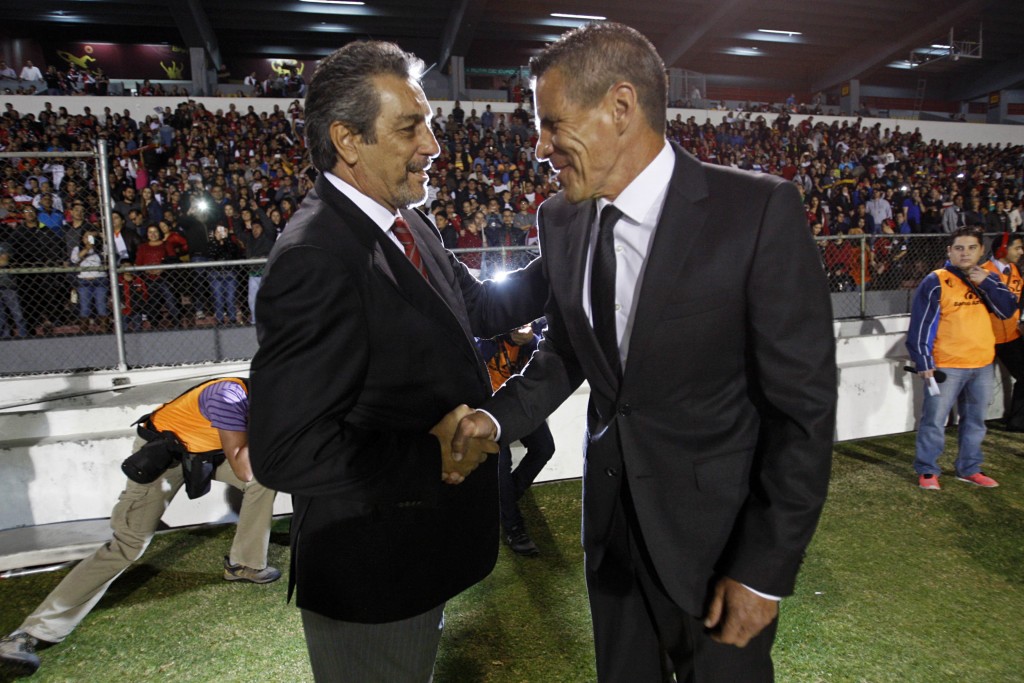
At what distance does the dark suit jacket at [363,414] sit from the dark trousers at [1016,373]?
7157 millimetres

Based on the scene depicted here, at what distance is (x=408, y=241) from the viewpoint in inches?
68.8

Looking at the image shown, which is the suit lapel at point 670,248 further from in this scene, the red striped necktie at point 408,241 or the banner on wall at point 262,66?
the banner on wall at point 262,66

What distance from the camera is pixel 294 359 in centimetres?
133

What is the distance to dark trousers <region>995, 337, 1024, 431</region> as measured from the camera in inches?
267

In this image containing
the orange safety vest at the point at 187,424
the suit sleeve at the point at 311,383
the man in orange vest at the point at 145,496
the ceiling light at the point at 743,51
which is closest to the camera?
the suit sleeve at the point at 311,383

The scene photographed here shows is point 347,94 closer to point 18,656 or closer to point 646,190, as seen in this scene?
point 646,190

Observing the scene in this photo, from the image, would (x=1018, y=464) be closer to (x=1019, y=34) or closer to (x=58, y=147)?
(x=58, y=147)

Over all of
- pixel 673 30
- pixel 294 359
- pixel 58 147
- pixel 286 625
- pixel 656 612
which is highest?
pixel 673 30

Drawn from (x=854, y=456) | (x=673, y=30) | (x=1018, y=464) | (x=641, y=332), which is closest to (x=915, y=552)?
(x=854, y=456)

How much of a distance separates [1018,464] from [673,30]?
80.2 feet

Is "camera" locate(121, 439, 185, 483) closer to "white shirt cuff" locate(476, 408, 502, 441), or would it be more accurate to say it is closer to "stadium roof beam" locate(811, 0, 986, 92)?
"white shirt cuff" locate(476, 408, 502, 441)

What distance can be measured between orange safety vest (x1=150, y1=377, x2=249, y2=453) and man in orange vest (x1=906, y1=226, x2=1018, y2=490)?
5127 millimetres

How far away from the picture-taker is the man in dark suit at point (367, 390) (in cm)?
135

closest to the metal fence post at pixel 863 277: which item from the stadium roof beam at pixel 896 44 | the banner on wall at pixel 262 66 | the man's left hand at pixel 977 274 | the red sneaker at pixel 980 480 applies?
the man's left hand at pixel 977 274
